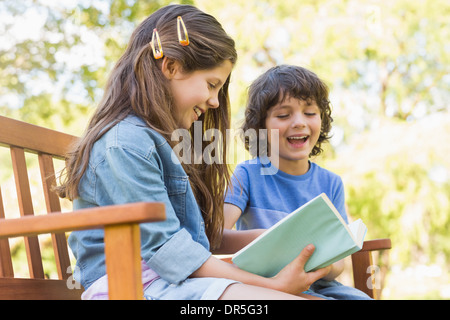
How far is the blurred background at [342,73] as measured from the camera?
465 cm

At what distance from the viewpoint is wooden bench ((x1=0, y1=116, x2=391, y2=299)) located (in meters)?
0.79

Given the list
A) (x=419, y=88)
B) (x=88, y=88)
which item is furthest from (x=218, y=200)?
(x=419, y=88)

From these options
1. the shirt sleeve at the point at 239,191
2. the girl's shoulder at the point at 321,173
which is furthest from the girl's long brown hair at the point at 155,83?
the girl's shoulder at the point at 321,173

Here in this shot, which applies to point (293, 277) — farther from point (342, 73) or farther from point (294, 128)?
point (342, 73)

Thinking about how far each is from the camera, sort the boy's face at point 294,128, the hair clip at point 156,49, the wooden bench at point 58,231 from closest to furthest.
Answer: the wooden bench at point 58,231 → the hair clip at point 156,49 → the boy's face at point 294,128

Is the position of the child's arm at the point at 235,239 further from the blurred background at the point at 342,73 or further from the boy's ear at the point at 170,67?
the blurred background at the point at 342,73

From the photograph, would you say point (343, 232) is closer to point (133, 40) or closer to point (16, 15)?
point (133, 40)

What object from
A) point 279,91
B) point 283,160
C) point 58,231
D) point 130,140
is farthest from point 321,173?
point 58,231

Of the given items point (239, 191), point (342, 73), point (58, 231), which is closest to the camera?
point (58, 231)

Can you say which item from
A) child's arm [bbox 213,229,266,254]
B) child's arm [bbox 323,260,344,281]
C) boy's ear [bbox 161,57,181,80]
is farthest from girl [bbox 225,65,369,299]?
boy's ear [bbox 161,57,181,80]

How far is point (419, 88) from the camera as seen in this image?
572 cm

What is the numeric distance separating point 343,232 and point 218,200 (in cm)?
49

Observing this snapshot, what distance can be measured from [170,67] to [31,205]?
528 mm

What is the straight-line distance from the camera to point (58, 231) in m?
0.83
